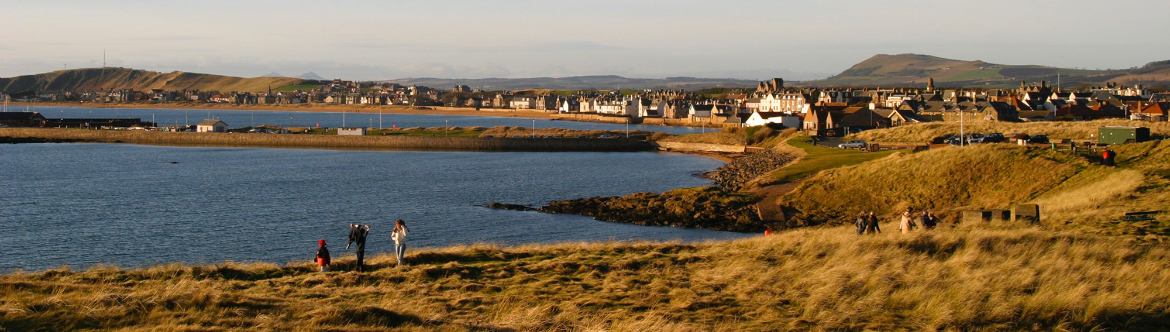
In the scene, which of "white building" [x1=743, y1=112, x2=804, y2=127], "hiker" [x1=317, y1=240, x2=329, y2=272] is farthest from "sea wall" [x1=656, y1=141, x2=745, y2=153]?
"hiker" [x1=317, y1=240, x2=329, y2=272]

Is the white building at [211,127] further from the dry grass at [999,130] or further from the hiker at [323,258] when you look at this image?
the hiker at [323,258]

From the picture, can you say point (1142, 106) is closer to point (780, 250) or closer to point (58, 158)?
point (780, 250)

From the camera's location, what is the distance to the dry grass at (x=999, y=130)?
57875 mm

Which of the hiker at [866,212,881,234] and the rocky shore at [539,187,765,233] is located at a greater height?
the hiker at [866,212,881,234]

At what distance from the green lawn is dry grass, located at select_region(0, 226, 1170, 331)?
86.6 ft

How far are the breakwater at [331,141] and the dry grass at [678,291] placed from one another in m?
68.2

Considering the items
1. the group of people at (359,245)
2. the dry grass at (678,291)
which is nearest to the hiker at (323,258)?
the group of people at (359,245)

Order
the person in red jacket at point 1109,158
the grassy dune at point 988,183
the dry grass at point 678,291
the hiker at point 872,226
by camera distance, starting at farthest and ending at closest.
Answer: the person in red jacket at point 1109,158 < the grassy dune at point 988,183 < the hiker at point 872,226 < the dry grass at point 678,291

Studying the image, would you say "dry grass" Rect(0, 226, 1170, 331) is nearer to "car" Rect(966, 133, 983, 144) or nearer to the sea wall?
"car" Rect(966, 133, 983, 144)

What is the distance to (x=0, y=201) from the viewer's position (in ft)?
147

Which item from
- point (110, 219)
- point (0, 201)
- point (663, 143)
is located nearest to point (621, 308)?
point (110, 219)

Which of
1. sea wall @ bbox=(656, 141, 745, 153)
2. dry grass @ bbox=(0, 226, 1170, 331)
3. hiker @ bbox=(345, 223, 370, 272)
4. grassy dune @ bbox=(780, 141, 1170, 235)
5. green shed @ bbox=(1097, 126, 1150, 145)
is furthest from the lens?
sea wall @ bbox=(656, 141, 745, 153)

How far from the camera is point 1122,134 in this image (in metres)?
41.2

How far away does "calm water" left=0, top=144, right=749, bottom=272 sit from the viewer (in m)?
30.7
